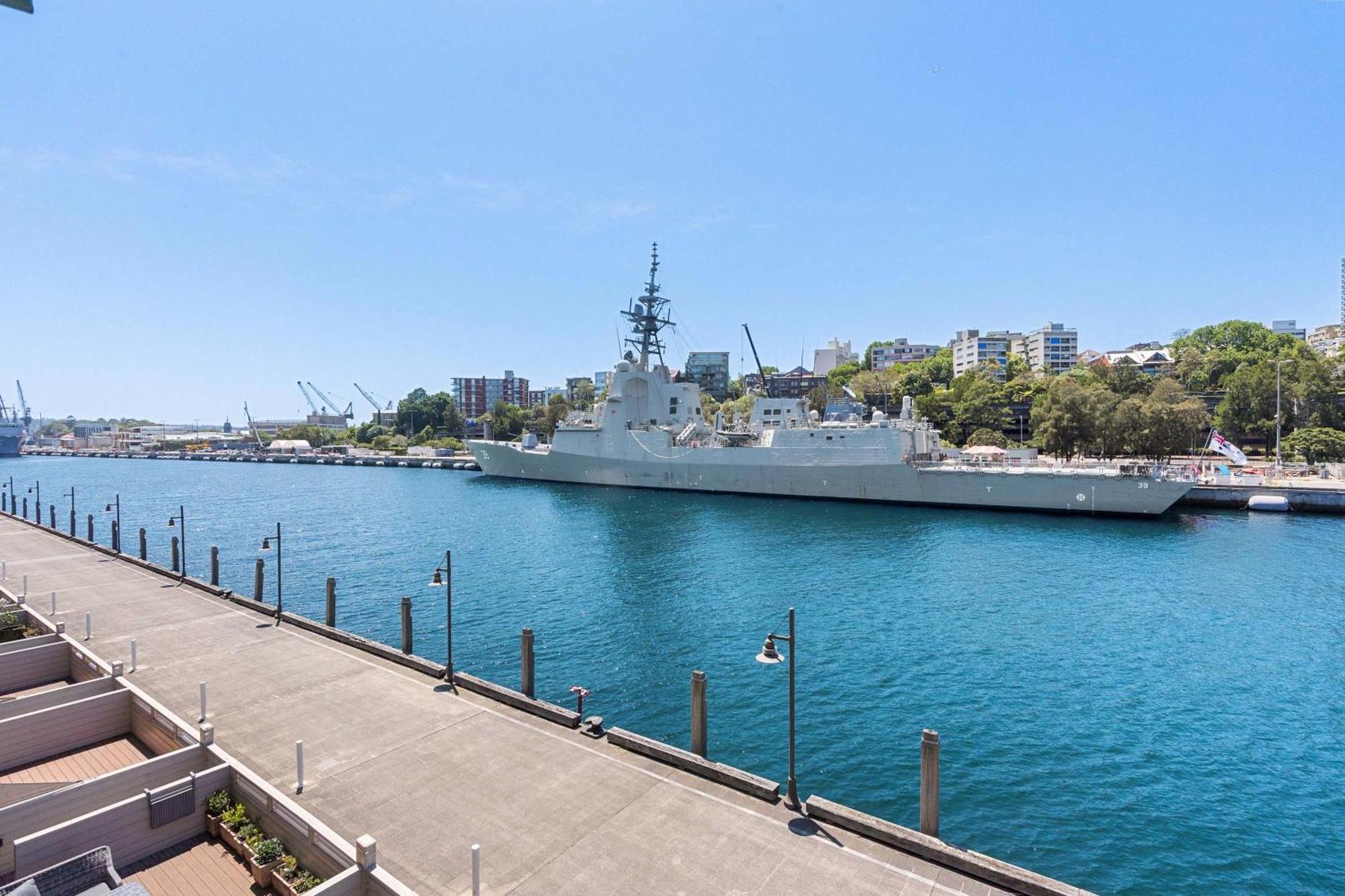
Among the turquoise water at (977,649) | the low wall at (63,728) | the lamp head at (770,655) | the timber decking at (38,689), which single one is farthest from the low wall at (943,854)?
the timber decking at (38,689)

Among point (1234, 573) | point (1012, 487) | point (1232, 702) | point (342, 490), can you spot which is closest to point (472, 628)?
point (1232, 702)

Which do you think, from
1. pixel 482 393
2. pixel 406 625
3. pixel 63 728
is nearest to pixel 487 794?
pixel 406 625

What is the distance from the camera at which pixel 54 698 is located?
A: 11.6 m

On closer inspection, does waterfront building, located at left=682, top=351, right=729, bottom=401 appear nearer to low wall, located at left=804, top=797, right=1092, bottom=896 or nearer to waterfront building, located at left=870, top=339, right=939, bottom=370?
waterfront building, located at left=870, top=339, right=939, bottom=370

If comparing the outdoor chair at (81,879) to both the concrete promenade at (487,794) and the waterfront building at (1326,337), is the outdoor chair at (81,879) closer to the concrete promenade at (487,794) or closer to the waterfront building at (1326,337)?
the concrete promenade at (487,794)

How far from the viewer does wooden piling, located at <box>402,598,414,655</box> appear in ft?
51.6

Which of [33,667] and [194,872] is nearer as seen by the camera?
[194,872]

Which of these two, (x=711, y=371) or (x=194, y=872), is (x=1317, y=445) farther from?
(x=711, y=371)

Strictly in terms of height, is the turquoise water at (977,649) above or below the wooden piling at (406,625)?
below

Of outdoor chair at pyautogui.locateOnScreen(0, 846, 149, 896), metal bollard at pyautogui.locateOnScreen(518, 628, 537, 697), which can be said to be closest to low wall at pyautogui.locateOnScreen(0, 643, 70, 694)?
outdoor chair at pyautogui.locateOnScreen(0, 846, 149, 896)

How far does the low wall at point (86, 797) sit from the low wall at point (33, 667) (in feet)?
26.5

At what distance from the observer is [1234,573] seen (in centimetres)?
2819

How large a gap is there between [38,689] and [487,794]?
40.4 ft

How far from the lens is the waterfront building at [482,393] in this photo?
18225cm
